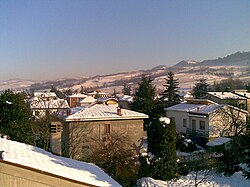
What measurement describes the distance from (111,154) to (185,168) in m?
4.38

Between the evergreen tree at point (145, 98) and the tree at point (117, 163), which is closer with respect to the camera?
the tree at point (117, 163)

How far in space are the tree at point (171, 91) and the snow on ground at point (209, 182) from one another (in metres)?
28.5

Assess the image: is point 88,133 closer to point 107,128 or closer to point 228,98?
point 107,128

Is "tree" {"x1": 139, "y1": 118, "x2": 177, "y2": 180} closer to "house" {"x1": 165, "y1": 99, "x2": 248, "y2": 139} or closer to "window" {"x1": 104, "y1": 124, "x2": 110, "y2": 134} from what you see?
"window" {"x1": 104, "y1": 124, "x2": 110, "y2": 134}

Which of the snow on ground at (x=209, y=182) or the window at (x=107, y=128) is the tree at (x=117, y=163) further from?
the window at (x=107, y=128)

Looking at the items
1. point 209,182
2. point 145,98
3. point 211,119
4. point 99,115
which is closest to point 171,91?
point 145,98

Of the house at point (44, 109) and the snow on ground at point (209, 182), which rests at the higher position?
the house at point (44, 109)

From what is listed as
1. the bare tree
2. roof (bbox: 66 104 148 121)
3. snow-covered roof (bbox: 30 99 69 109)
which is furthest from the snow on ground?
snow-covered roof (bbox: 30 99 69 109)

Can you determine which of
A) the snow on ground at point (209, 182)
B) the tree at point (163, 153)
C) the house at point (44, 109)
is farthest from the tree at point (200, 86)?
the tree at point (163, 153)

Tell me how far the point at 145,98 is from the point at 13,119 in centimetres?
2432

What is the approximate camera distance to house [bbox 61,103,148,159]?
21741 mm

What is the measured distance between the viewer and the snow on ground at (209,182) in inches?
615

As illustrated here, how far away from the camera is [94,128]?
2302cm

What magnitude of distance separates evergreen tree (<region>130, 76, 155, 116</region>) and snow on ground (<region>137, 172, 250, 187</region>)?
73.9 ft
